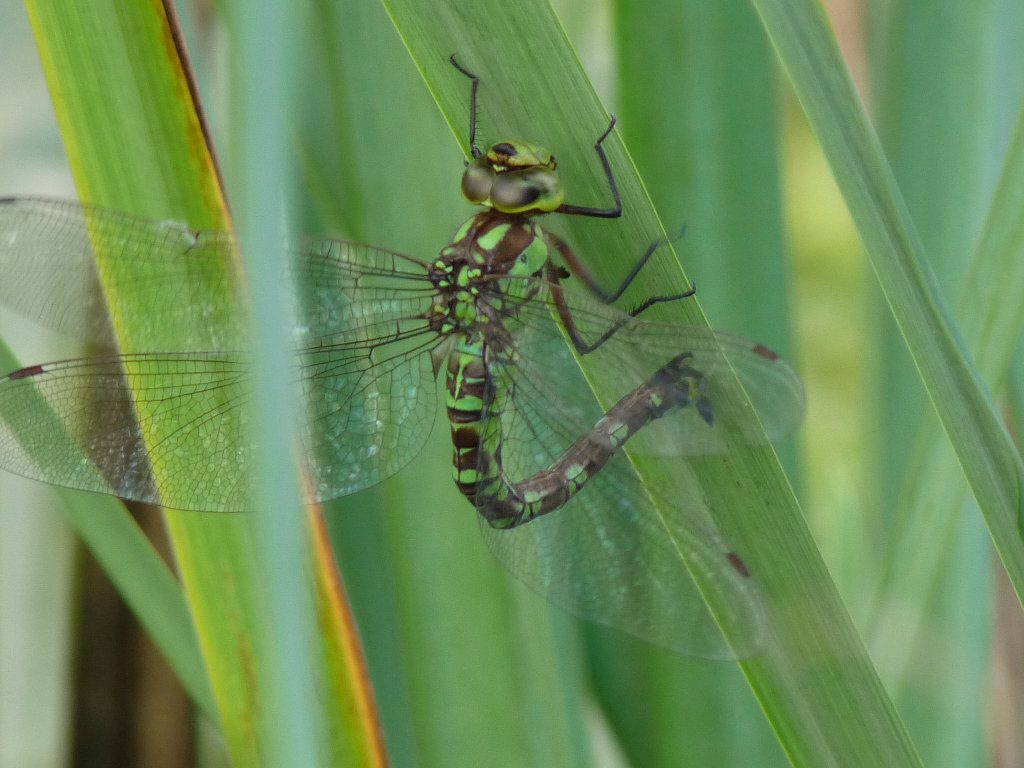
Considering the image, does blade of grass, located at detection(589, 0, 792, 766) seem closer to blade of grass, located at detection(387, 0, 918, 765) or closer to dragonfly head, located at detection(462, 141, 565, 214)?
dragonfly head, located at detection(462, 141, 565, 214)

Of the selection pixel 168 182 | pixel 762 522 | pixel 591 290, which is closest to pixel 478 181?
pixel 591 290

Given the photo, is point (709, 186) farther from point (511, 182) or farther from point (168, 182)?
point (168, 182)

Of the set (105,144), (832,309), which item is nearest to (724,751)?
(105,144)

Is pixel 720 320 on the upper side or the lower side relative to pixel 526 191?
lower

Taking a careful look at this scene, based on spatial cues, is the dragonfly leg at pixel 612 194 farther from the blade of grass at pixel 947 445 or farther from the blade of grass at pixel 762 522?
the blade of grass at pixel 947 445

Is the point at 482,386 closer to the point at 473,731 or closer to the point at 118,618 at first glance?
the point at 473,731

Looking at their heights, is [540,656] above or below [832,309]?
below

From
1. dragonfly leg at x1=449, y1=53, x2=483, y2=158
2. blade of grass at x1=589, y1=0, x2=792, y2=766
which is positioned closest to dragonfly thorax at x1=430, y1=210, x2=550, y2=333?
blade of grass at x1=589, y1=0, x2=792, y2=766
